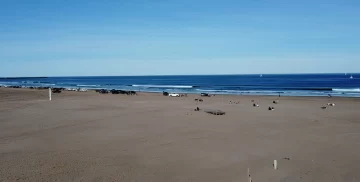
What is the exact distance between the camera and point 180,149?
11258mm

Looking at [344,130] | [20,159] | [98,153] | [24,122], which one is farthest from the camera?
[24,122]

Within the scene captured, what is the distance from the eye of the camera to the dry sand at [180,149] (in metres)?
8.62

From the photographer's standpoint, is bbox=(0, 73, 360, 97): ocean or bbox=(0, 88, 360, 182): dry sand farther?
bbox=(0, 73, 360, 97): ocean

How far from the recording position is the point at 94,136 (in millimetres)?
13680

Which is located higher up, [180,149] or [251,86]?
[180,149]

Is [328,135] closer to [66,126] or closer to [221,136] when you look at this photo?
[221,136]

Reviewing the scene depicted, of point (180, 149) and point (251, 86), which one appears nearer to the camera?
point (180, 149)

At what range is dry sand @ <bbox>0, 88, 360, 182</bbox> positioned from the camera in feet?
28.3

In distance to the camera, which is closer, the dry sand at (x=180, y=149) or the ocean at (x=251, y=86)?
the dry sand at (x=180, y=149)

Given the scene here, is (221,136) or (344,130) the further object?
(344,130)

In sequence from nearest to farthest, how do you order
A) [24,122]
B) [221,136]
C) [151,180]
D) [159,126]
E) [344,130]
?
[151,180] < [221,136] < [344,130] < [159,126] < [24,122]

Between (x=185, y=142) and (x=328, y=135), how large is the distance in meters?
6.20

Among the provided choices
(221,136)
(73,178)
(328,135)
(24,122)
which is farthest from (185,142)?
(24,122)

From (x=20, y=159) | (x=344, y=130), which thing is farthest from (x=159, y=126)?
(x=344, y=130)
